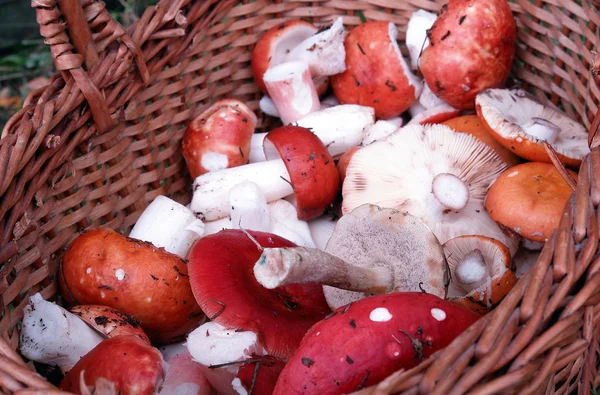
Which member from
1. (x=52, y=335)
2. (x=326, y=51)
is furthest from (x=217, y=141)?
(x=52, y=335)

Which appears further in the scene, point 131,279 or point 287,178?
point 287,178

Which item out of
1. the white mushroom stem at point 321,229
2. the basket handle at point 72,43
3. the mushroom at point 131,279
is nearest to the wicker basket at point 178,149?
the basket handle at point 72,43

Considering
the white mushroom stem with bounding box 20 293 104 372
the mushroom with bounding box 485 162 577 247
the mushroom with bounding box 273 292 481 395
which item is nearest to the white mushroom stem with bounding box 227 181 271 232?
the white mushroom stem with bounding box 20 293 104 372

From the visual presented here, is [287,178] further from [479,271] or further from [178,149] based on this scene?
[479,271]

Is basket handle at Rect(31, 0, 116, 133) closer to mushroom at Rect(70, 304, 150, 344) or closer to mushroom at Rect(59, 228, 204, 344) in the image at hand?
mushroom at Rect(59, 228, 204, 344)

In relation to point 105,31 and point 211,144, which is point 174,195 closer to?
point 211,144
